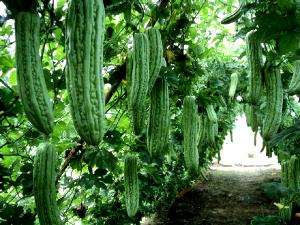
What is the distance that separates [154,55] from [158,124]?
56 cm

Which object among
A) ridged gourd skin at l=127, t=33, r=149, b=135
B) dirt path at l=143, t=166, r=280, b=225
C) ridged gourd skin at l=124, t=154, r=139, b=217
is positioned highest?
ridged gourd skin at l=127, t=33, r=149, b=135

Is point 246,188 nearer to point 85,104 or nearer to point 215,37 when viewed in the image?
point 215,37

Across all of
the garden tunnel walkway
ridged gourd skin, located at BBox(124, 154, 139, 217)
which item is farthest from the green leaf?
the garden tunnel walkway

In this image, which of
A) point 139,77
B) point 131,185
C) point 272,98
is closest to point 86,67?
point 139,77

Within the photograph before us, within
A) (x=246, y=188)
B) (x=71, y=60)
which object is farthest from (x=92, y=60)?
(x=246, y=188)

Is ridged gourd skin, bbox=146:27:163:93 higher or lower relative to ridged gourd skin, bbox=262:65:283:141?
higher

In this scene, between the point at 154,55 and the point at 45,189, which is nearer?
the point at 45,189

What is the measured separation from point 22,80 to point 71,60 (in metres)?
0.27

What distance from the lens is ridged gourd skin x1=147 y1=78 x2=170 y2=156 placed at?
3.30 m

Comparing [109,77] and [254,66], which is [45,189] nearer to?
[109,77]

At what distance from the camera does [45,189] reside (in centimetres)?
265

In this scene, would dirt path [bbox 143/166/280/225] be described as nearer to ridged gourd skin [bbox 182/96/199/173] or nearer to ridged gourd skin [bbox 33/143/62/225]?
ridged gourd skin [bbox 182/96/199/173]

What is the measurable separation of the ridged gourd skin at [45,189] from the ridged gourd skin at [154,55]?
933mm

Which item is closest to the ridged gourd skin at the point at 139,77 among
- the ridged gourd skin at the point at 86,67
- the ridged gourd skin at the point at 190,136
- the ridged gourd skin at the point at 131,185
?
the ridged gourd skin at the point at 86,67
